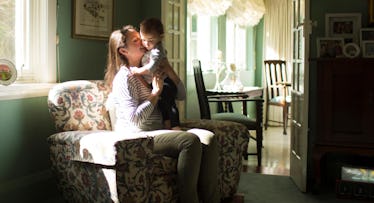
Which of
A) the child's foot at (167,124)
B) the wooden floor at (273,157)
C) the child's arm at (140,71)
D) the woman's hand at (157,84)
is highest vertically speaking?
the child's arm at (140,71)

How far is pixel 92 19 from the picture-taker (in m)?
3.53

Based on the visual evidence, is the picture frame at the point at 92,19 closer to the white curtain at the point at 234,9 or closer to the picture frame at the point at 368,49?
the picture frame at the point at 368,49

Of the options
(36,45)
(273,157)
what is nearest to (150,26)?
(36,45)

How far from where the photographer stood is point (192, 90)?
5.82m

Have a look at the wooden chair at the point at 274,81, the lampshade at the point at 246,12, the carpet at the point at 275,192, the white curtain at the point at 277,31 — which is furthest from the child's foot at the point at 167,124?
the white curtain at the point at 277,31

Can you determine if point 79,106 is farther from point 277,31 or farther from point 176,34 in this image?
point 277,31

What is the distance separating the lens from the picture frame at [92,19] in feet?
10.9

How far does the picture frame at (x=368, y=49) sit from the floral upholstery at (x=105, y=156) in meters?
1.21

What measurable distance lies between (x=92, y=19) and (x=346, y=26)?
2.03 m

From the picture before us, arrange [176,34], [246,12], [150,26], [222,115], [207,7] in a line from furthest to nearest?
[246,12] < [207,7] < [222,115] < [176,34] < [150,26]

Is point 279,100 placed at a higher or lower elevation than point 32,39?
lower

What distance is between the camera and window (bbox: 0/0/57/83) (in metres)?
2.90

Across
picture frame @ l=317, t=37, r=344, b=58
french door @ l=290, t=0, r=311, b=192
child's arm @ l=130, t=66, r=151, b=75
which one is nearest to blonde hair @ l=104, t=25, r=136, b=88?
child's arm @ l=130, t=66, r=151, b=75

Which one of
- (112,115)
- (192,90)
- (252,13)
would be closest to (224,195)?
(112,115)
